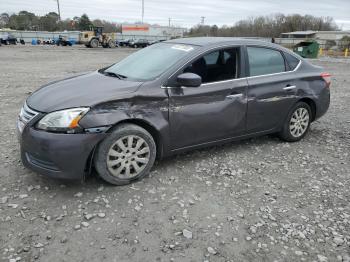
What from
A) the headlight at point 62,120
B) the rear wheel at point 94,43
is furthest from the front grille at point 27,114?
the rear wheel at point 94,43

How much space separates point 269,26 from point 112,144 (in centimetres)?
8598

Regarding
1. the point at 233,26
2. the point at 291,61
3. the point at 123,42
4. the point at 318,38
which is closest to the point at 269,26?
the point at 233,26

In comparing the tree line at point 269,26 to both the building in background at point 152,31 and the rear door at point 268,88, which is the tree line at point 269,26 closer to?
the building in background at point 152,31

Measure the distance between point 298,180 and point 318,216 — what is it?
0.79 meters

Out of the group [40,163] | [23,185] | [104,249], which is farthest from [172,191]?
[23,185]

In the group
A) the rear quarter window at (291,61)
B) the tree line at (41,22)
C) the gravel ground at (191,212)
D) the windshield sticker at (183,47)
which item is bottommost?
the gravel ground at (191,212)

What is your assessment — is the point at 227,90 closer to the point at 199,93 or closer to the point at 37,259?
the point at 199,93

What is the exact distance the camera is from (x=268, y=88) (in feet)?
15.1

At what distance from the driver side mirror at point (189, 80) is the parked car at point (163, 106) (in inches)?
0.4

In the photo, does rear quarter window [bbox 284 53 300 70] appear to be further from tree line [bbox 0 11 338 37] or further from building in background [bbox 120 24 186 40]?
tree line [bbox 0 11 338 37]

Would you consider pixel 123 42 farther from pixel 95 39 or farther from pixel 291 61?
pixel 291 61

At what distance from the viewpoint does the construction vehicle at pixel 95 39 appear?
39188 millimetres

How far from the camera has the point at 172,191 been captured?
12.0 ft

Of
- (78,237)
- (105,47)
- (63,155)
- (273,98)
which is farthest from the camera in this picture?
(105,47)
